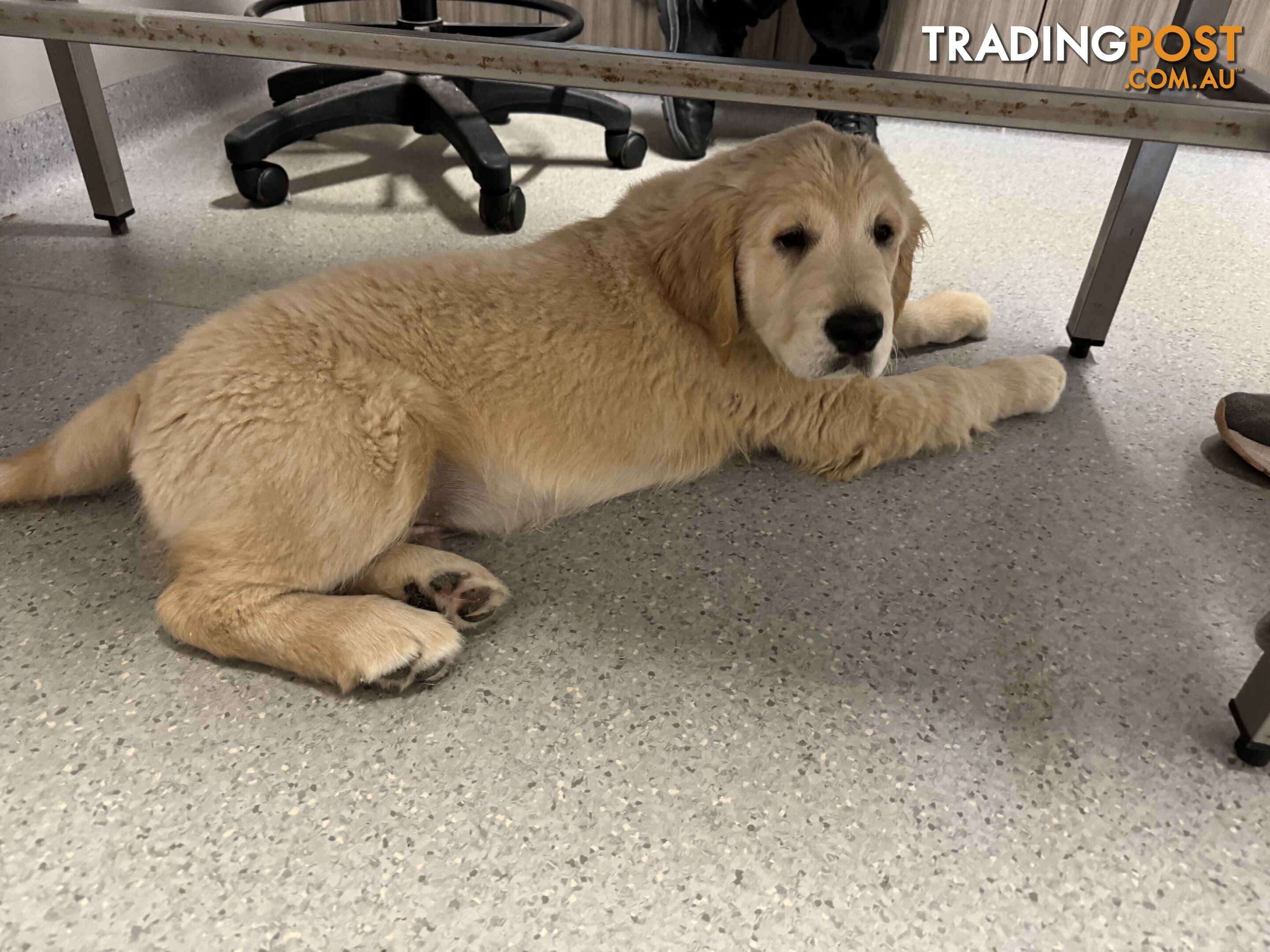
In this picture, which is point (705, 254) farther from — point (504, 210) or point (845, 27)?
point (845, 27)

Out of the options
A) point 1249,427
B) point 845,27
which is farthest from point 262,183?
point 1249,427

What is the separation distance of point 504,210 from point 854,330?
1.29 m

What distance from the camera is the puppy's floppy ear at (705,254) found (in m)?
1.18

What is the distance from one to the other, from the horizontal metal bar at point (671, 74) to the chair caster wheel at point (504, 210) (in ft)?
3.02

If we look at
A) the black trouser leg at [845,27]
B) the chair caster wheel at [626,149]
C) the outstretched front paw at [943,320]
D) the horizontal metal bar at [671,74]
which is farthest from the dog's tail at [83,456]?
the black trouser leg at [845,27]

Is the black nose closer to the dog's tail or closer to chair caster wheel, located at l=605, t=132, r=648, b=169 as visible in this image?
the dog's tail

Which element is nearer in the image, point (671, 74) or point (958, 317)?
point (671, 74)

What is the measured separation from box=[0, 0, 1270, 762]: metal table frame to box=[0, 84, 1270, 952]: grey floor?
23 cm

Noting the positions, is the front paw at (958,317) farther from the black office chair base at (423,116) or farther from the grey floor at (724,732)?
the black office chair base at (423,116)

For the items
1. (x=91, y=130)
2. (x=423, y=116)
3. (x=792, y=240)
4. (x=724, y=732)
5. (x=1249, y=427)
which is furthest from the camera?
(x=423, y=116)

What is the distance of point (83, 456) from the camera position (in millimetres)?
1121

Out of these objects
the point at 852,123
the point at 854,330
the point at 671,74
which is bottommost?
the point at 852,123

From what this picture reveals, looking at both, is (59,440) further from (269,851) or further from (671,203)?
(671,203)

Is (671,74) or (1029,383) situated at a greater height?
(671,74)
